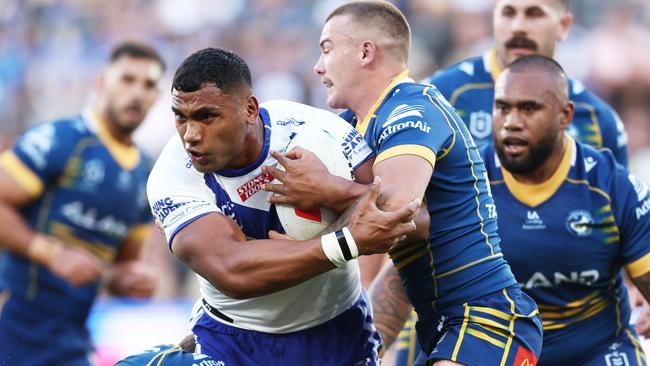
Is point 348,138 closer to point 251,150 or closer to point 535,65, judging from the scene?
point 251,150

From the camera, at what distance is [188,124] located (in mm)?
4898

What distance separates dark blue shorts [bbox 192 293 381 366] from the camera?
17.8 feet

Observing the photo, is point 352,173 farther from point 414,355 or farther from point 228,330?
point 414,355

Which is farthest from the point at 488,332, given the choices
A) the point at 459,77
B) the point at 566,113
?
the point at 459,77

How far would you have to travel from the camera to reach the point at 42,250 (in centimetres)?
821

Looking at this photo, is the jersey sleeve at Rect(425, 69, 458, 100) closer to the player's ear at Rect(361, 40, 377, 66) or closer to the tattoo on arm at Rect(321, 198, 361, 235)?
the player's ear at Rect(361, 40, 377, 66)

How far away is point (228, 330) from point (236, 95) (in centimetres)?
121

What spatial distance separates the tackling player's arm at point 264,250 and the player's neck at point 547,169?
5.96ft

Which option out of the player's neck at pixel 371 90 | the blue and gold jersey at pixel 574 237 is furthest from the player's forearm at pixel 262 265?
the blue and gold jersey at pixel 574 237

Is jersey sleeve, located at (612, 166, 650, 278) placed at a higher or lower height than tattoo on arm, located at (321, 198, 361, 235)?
lower

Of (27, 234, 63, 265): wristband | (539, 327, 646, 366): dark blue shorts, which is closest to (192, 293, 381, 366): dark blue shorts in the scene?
(539, 327, 646, 366): dark blue shorts

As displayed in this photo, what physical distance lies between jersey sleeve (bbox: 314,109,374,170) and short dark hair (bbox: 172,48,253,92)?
0.39 metres

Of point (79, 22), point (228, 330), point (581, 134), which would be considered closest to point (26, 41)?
point (79, 22)

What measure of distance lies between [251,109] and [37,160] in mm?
3715
